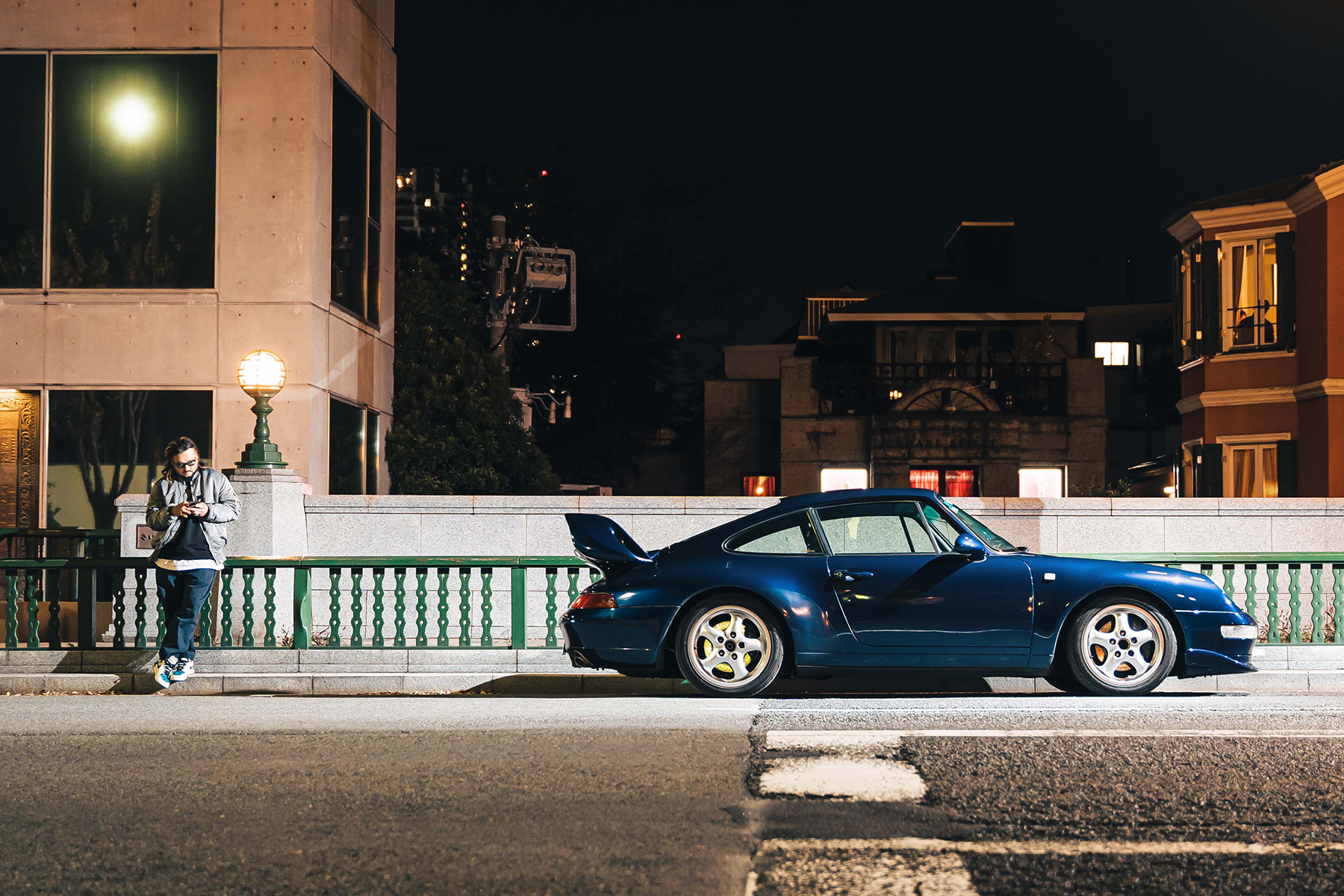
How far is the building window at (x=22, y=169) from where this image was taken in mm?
17453

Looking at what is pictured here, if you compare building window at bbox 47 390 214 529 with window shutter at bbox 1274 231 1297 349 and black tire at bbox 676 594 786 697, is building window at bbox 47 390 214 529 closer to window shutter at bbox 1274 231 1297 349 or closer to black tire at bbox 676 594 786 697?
black tire at bbox 676 594 786 697

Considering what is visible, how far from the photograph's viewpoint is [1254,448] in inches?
960

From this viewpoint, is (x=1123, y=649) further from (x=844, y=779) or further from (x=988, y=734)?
(x=844, y=779)

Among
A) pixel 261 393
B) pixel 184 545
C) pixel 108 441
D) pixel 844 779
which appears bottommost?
pixel 844 779

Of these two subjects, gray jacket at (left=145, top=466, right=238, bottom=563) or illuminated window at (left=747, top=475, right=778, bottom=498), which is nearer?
gray jacket at (left=145, top=466, right=238, bottom=563)

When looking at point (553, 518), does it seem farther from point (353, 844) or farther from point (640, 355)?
point (640, 355)

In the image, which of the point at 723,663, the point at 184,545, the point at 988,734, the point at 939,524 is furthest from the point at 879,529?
the point at 184,545

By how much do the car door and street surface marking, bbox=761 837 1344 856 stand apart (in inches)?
169

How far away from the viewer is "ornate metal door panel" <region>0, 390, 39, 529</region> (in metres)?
17.2

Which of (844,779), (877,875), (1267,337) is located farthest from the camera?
(1267,337)

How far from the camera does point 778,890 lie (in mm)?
4652

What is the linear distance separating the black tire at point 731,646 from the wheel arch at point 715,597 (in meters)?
0.02

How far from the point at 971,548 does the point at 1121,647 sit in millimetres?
1301

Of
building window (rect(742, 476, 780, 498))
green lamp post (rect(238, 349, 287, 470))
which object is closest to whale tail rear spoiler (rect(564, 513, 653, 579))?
green lamp post (rect(238, 349, 287, 470))
